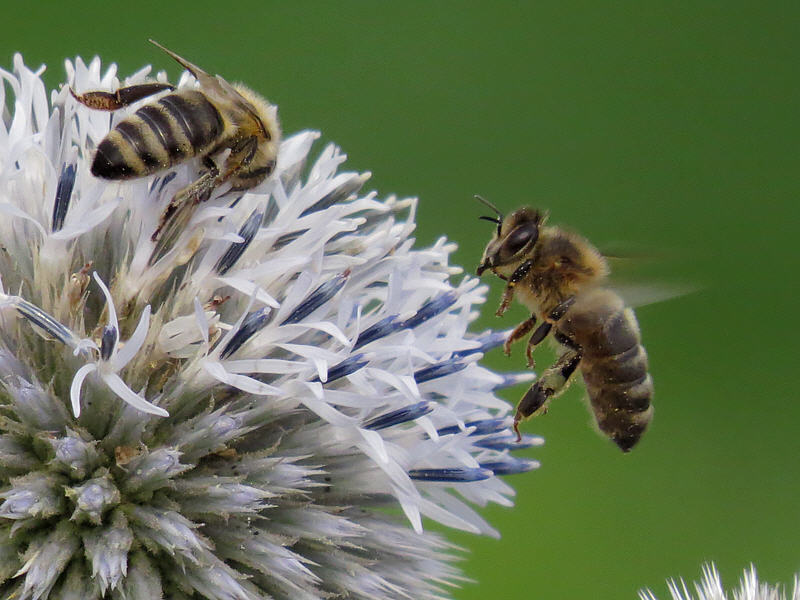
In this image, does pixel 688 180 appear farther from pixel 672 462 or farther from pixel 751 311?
pixel 672 462

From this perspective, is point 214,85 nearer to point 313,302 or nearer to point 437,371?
point 313,302

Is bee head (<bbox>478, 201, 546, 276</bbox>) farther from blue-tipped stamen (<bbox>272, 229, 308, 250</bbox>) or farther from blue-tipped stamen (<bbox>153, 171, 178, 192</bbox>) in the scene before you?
blue-tipped stamen (<bbox>153, 171, 178, 192</bbox>)

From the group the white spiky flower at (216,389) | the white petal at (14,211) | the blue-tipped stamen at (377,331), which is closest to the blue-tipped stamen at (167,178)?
the white spiky flower at (216,389)

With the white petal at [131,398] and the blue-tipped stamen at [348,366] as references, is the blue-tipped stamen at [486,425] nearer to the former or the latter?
the blue-tipped stamen at [348,366]

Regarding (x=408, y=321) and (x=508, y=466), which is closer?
(x=408, y=321)

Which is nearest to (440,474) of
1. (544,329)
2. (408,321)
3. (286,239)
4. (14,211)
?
(408,321)

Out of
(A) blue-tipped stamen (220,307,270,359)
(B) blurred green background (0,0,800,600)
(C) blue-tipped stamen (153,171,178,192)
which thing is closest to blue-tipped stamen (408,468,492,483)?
(A) blue-tipped stamen (220,307,270,359)
